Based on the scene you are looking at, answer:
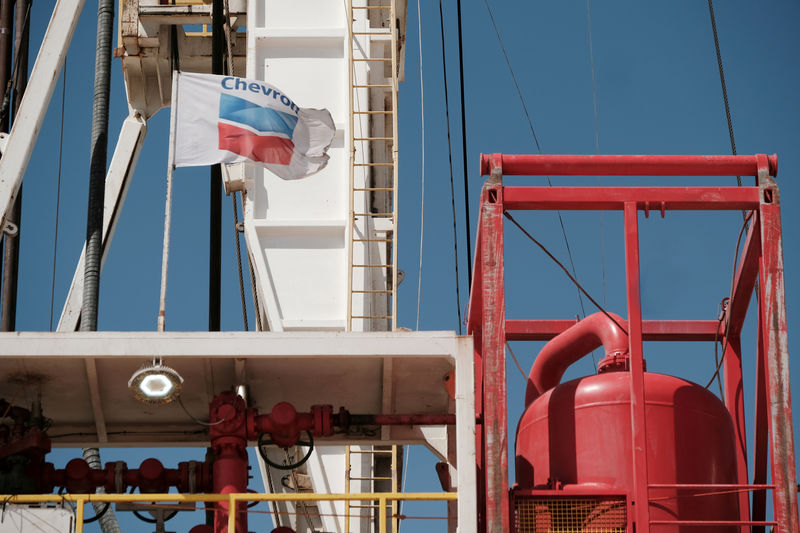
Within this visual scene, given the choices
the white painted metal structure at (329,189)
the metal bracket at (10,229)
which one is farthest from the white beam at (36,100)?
the white painted metal structure at (329,189)

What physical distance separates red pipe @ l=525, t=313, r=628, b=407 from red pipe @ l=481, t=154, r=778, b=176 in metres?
1.97

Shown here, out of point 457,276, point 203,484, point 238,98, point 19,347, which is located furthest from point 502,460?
point 457,276

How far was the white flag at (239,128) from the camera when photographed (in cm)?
2078

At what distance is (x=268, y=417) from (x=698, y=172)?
5608mm

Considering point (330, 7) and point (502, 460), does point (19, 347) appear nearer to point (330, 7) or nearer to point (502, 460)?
point (502, 460)

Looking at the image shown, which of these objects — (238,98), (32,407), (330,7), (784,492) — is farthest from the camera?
(330,7)

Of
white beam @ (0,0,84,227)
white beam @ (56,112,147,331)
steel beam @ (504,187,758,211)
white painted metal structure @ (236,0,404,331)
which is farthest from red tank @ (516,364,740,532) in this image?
white beam @ (56,112,147,331)

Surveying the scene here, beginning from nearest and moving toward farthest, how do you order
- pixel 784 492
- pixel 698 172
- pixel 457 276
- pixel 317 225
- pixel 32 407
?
pixel 784 492
pixel 698 172
pixel 32 407
pixel 317 225
pixel 457 276

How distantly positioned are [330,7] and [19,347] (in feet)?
32.0

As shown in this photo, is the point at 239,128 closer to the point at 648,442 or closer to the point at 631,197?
the point at 631,197

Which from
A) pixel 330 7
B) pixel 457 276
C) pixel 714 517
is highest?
pixel 330 7

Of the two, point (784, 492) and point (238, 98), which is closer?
point (784, 492)

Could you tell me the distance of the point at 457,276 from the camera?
96.7 ft

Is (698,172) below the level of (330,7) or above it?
below
